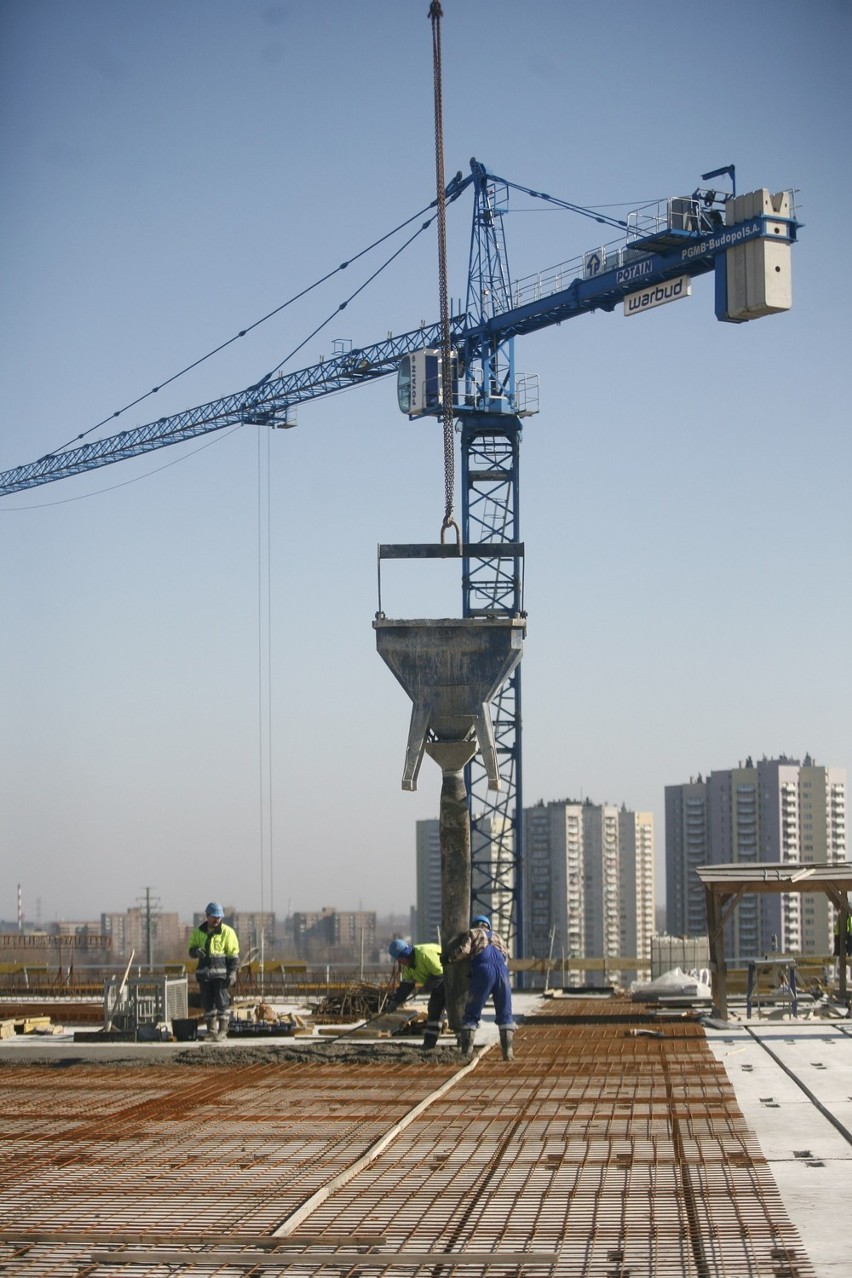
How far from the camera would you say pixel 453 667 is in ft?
54.8

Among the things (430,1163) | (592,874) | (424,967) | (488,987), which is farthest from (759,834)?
(430,1163)

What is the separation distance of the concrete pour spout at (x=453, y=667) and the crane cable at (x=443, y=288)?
5.20 feet

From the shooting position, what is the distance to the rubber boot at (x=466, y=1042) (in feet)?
48.4

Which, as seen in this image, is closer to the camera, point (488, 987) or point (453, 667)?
point (488, 987)

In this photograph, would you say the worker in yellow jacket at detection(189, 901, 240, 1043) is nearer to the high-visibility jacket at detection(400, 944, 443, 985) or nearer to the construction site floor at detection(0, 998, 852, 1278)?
the construction site floor at detection(0, 998, 852, 1278)

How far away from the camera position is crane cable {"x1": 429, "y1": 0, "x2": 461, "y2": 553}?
68.2ft

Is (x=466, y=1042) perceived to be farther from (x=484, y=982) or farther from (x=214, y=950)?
(x=214, y=950)

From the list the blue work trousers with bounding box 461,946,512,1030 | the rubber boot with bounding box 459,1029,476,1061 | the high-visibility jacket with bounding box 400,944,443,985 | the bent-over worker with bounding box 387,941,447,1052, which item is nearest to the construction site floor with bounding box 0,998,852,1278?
the rubber boot with bounding box 459,1029,476,1061

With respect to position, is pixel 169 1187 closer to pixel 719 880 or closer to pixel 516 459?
pixel 719 880

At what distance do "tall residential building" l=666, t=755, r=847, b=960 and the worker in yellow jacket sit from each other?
107m

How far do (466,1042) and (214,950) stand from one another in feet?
Result: 10.9

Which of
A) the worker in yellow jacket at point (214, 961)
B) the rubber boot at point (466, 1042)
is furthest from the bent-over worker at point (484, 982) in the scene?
the worker in yellow jacket at point (214, 961)

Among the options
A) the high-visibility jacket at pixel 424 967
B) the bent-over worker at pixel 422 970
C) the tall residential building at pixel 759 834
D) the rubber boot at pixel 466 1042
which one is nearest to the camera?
the rubber boot at pixel 466 1042

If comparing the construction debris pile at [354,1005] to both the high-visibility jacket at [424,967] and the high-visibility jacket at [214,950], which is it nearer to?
the high-visibility jacket at [214,950]
